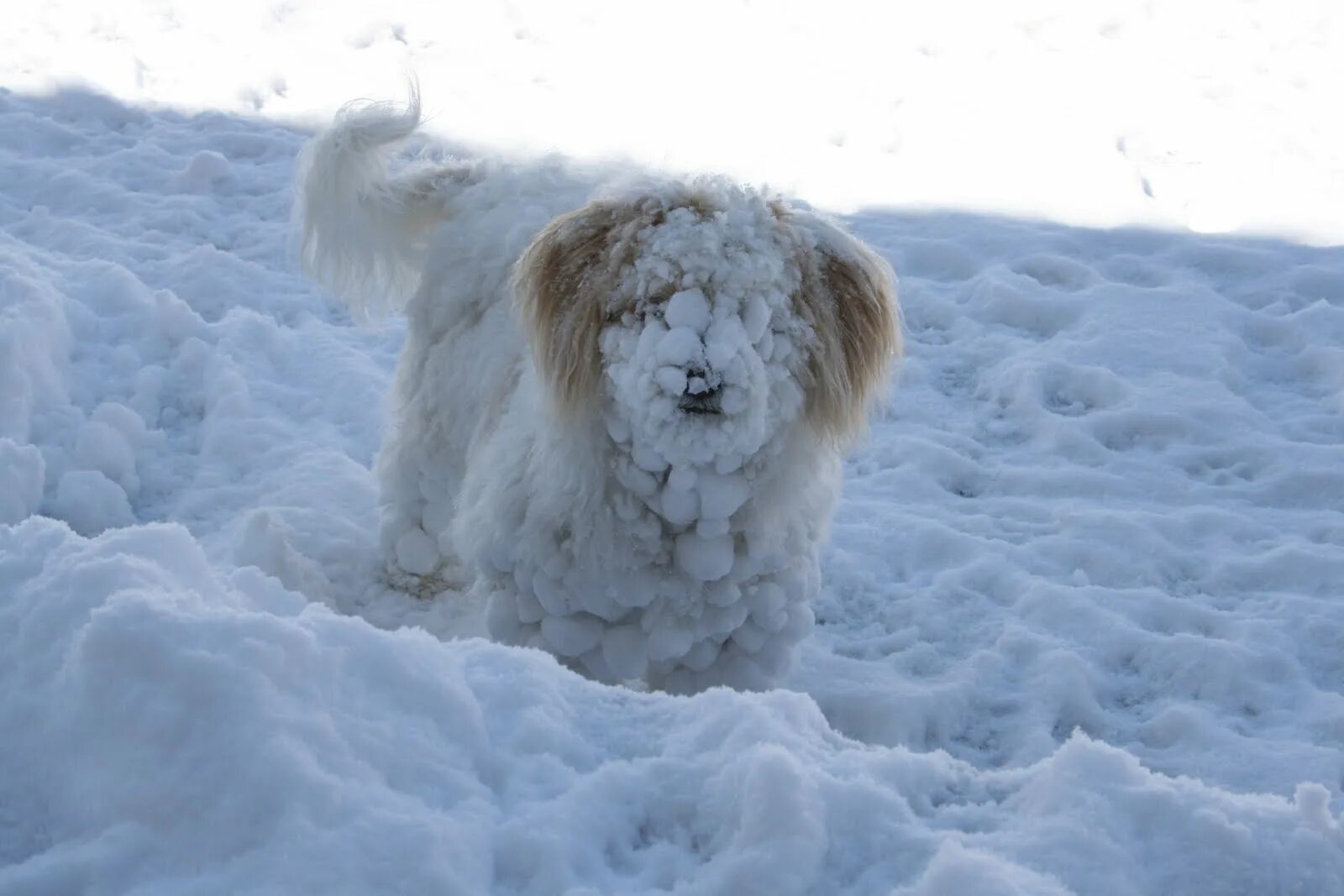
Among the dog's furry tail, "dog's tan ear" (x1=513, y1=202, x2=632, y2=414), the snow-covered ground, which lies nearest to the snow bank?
the snow-covered ground

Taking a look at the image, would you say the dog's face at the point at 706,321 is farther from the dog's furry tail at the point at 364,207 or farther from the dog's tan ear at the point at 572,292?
the dog's furry tail at the point at 364,207

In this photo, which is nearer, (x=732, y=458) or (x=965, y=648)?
(x=732, y=458)

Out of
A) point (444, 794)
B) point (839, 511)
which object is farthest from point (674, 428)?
point (839, 511)

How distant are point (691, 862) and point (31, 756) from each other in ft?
2.18

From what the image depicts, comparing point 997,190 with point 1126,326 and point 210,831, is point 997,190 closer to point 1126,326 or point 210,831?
point 1126,326

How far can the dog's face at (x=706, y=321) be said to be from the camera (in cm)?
217

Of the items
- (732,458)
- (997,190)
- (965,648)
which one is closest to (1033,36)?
(997,190)

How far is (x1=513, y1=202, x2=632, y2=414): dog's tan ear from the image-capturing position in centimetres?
232

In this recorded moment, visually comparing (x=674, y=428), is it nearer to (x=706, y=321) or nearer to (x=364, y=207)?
(x=706, y=321)

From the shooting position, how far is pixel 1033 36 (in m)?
7.39

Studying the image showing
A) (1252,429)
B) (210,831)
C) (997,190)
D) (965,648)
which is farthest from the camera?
(997,190)

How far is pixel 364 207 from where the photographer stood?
10.4 ft

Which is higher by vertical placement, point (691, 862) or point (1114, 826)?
point (1114, 826)

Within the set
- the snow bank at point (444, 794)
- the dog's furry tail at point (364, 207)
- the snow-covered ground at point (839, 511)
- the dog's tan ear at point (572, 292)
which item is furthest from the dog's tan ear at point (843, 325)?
the dog's furry tail at point (364, 207)
